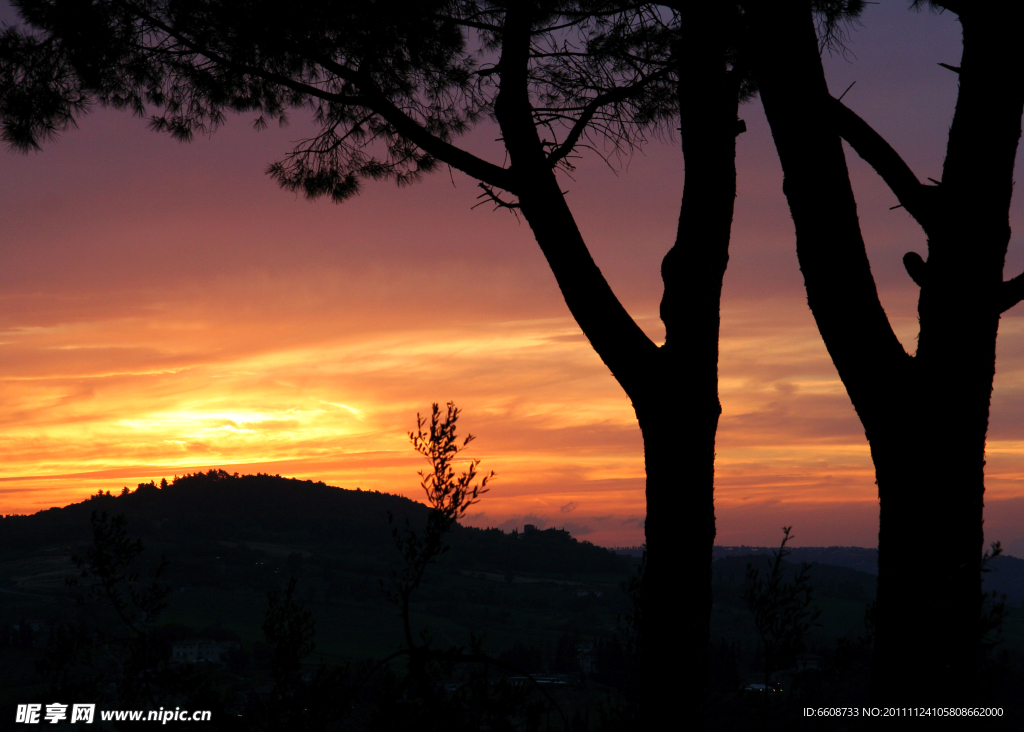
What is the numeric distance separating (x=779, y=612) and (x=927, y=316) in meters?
4.48

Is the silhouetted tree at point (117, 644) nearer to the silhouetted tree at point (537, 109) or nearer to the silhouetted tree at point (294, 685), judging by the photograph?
the silhouetted tree at point (294, 685)

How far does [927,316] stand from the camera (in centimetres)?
402

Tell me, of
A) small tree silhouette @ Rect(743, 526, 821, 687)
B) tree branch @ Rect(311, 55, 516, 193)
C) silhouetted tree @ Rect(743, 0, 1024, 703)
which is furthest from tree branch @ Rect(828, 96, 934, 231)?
small tree silhouette @ Rect(743, 526, 821, 687)

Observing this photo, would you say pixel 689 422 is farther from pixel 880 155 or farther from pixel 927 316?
pixel 880 155

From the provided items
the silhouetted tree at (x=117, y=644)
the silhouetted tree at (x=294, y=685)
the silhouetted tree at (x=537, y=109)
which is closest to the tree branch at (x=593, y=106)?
the silhouetted tree at (x=537, y=109)

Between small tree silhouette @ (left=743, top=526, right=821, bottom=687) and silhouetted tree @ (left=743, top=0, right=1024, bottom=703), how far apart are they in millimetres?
3652

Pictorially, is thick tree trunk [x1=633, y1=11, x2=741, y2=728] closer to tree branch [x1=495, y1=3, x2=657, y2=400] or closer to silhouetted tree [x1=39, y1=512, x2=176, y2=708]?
tree branch [x1=495, y1=3, x2=657, y2=400]

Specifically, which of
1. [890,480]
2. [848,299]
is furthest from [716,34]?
[890,480]

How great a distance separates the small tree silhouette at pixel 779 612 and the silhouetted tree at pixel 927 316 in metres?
3.65

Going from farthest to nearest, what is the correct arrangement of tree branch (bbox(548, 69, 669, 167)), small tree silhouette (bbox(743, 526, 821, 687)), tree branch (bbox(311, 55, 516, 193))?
small tree silhouette (bbox(743, 526, 821, 687)) < tree branch (bbox(548, 69, 669, 167)) < tree branch (bbox(311, 55, 516, 193))

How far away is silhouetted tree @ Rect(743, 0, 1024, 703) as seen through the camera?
3664 millimetres

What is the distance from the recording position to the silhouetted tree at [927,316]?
12.0 ft

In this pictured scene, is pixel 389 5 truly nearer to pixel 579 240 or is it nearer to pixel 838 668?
pixel 579 240

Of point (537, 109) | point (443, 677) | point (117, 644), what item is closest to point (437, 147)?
point (537, 109)
